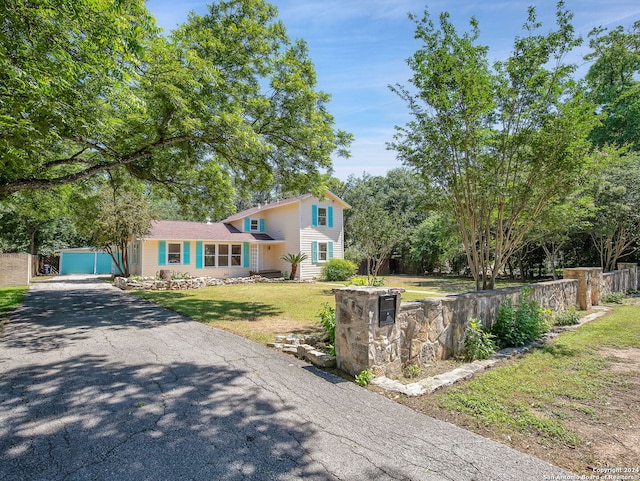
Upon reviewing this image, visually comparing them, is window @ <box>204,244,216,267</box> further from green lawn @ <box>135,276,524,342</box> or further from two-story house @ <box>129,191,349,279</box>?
green lawn @ <box>135,276,524,342</box>

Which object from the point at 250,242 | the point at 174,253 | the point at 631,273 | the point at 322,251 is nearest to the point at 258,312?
the point at 174,253

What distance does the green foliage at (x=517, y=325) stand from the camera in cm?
579

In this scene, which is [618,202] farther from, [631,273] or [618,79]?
[618,79]

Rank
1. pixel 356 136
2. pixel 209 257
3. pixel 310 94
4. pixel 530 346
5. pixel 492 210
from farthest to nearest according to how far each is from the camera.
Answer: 1. pixel 209 257
2. pixel 356 136
3. pixel 310 94
4. pixel 492 210
5. pixel 530 346

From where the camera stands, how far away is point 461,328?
17.4 ft

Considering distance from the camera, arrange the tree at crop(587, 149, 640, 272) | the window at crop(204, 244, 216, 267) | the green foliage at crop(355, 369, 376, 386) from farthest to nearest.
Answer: the window at crop(204, 244, 216, 267) → the tree at crop(587, 149, 640, 272) → the green foliage at crop(355, 369, 376, 386)

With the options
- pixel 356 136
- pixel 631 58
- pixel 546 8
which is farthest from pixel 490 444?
pixel 631 58

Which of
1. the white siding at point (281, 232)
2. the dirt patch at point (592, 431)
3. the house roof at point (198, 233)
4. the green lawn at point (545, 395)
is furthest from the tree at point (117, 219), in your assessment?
the green lawn at point (545, 395)

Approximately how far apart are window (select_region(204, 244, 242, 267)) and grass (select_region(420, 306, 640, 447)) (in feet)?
57.5

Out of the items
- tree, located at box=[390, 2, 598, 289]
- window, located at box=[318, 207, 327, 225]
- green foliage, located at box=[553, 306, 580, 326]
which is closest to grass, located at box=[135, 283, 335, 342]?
tree, located at box=[390, 2, 598, 289]

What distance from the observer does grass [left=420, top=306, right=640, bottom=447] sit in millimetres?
3064

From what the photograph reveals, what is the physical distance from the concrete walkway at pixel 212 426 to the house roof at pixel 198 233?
13568 millimetres

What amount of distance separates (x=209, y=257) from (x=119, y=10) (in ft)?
54.4

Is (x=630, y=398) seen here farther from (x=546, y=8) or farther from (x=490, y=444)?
(x=546, y=8)
